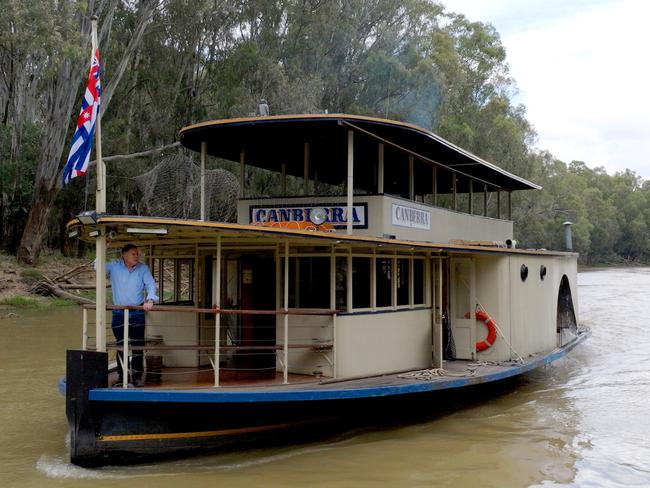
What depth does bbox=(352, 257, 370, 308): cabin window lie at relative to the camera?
27.5ft

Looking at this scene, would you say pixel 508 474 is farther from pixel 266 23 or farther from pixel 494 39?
pixel 494 39

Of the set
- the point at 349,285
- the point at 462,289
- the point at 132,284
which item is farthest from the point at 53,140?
the point at 349,285

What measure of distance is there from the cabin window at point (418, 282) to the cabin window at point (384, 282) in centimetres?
70

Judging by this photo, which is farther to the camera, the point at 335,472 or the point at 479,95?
the point at 479,95

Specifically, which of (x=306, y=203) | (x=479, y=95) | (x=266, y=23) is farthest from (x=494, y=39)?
(x=306, y=203)

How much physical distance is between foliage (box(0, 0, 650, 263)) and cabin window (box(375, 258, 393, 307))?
44.9 ft

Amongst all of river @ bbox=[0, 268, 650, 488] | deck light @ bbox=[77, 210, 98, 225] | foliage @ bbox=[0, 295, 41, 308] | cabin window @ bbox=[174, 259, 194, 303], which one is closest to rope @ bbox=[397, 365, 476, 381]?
river @ bbox=[0, 268, 650, 488]

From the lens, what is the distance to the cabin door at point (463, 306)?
34.2ft

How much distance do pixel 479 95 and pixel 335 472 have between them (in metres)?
40.7

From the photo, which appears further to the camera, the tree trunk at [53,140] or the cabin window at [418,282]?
the tree trunk at [53,140]

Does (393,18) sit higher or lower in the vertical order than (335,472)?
higher

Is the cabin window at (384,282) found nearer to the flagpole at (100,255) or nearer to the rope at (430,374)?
the rope at (430,374)

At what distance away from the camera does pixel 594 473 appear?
770cm

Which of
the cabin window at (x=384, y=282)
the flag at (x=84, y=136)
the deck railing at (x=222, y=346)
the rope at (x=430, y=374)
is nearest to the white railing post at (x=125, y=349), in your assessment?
the deck railing at (x=222, y=346)
